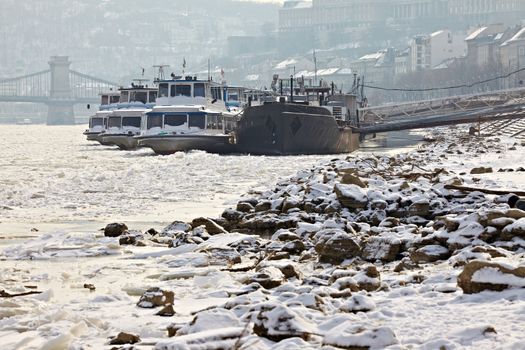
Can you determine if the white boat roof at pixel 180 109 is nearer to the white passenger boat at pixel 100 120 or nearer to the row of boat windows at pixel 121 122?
the row of boat windows at pixel 121 122

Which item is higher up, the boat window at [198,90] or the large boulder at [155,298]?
the boat window at [198,90]

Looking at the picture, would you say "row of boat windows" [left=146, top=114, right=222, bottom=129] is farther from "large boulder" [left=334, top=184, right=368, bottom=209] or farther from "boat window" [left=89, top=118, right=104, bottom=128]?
"large boulder" [left=334, top=184, right=368, bottom=209]

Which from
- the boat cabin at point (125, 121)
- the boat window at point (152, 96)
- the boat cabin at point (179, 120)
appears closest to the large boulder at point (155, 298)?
the boat cabin at point (179, 120)

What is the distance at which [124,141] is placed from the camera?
179ft

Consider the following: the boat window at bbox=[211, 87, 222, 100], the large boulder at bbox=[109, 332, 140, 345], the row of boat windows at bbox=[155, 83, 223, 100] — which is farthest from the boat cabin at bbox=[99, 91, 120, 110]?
the large boulder at bbox=[109, 332, 140, 345]

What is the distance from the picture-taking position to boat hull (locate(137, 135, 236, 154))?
145ft

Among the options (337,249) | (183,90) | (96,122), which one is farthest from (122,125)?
(337,249)

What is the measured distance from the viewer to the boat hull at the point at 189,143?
44.3m

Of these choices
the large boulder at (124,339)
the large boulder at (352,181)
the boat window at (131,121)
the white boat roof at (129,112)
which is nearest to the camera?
the large boulder at (124,339)

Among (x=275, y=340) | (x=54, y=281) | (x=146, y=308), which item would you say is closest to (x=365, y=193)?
(x=54, y=281)

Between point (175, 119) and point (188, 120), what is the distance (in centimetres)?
55

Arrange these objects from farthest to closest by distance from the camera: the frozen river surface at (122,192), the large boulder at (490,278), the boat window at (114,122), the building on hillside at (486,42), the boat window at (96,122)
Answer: the building on hillside at (486,42) < the boat window at (96,122) < the boat window at (114,122) < the frozen river surface at (122,192) < the large boulder at (490,278)

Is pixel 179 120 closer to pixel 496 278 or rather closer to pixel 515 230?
pixel 515 230

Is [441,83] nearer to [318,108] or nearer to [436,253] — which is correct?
[318,108]
